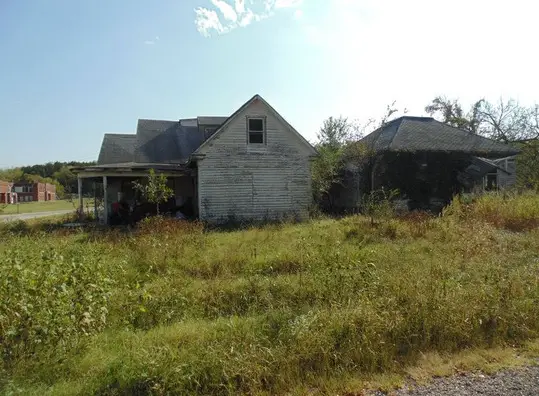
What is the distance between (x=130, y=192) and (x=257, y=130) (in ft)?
29.9

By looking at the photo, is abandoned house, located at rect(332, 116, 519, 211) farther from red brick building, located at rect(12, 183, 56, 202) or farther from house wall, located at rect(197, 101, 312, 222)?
red brick building, located at rect(12, 183, 56, 202)

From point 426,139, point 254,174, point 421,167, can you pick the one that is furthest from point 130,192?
point 426,139

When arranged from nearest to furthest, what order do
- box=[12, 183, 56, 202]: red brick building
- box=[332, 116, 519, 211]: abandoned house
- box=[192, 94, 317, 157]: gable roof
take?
box=[192, 94, 317, 157]: gable roof, box=[332, 116, 519, 211]: abandoned house, box=[12, 183, 56, 202]: red brick building

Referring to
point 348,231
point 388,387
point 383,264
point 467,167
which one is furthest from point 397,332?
point 467,167

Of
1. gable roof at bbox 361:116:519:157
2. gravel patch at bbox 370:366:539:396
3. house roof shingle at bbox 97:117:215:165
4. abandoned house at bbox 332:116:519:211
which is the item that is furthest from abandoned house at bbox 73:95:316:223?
gravel patch at bbox 370:366:539:396

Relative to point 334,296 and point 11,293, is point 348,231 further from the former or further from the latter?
point 11,293

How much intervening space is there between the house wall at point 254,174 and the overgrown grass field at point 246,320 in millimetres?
9354

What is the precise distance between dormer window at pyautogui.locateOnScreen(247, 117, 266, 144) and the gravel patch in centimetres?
1498

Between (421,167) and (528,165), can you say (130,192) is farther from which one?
(528,165)

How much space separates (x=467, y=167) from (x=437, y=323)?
2048 cm

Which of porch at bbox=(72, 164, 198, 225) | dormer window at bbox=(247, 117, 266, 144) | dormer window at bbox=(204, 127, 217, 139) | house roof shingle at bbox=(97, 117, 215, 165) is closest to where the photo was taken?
porch at bbox=(72, 164, 198, 225)

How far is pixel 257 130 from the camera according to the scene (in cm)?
1772

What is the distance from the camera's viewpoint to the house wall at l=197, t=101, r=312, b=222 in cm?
1689

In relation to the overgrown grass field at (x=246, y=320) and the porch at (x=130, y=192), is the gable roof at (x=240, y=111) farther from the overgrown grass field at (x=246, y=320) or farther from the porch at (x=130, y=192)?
the overgrown grass field at (x=246, y=320)
